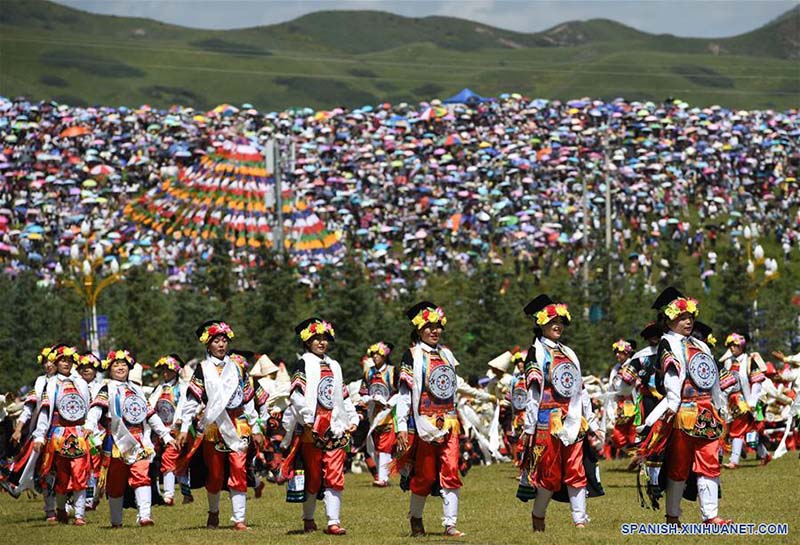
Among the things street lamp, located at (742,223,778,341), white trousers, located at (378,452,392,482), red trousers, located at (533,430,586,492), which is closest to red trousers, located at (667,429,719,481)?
red trousers, located at (533,430,586,492)

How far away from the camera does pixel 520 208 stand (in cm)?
6669

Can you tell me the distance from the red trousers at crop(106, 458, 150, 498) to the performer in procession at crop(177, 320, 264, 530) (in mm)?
1507

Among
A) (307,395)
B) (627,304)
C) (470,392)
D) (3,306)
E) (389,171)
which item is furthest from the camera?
(389,171)

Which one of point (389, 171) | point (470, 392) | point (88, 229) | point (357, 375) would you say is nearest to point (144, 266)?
point (88, 229)

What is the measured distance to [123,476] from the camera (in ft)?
55.8

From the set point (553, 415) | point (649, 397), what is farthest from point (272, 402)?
point (553, 415)

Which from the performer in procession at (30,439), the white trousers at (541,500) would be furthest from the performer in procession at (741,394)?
the performer in procession at (30,439)

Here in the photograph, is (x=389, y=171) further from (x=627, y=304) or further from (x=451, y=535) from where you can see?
(x=451, y=535)

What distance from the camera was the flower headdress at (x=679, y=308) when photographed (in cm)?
1310

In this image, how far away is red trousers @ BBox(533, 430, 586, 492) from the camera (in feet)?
44.2

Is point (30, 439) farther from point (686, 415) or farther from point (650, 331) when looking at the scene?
point (686, 415)

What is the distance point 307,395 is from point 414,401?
1.38 meters

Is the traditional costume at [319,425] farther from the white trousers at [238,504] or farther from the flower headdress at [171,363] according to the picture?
the flower headdress at [171,363]

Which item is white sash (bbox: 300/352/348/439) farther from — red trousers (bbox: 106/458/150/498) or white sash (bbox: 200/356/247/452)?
red trousers (bbox: 106/458/150/498)
